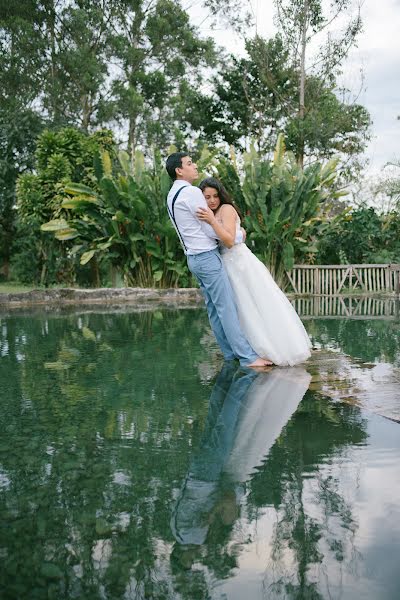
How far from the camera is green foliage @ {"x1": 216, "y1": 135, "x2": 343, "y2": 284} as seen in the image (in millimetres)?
15383

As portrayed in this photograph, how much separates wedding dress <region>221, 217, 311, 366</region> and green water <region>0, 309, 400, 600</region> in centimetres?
39

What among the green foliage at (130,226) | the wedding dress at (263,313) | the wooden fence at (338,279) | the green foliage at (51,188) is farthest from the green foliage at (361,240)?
the wedding dress at (263,313)

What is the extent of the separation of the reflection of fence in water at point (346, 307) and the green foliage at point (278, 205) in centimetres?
139

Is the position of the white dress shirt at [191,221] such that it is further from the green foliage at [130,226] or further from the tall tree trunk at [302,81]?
the tall tree trunk at [302,81]

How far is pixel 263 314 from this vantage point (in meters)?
5.53

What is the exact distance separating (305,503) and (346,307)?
399 inches

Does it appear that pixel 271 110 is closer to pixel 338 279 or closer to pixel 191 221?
pixel 338 279

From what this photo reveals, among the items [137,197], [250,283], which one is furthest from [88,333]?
[137,197]

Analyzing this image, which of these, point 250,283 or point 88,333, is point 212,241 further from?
point 88,333

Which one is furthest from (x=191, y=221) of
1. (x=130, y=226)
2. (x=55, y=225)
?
(x=55, y=225)

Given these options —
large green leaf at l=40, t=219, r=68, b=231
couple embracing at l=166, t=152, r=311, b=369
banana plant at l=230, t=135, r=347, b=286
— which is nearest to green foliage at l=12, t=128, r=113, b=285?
large green leaf at l=40, t=219, r=68, b=231

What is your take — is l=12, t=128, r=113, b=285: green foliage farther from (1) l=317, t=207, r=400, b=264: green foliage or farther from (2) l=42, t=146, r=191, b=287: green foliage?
(1) l=317, t=207, r=400, b=264: green foliage

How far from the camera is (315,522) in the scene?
218cm

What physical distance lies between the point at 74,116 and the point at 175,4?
5.63m
